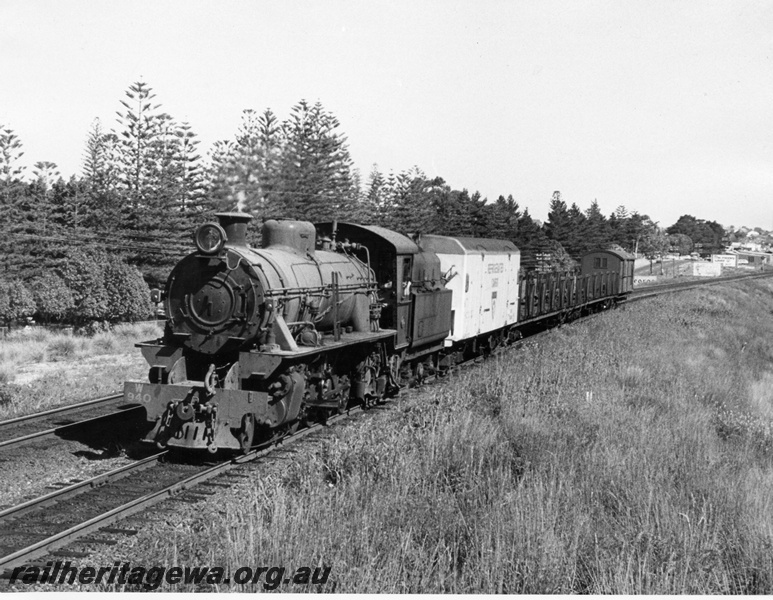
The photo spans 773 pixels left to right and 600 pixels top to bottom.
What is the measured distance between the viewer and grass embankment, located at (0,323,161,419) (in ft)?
45.3

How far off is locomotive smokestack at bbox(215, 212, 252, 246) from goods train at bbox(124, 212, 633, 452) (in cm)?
→ 2

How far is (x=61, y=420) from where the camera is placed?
11.7 meters

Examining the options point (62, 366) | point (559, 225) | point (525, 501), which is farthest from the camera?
point (559, 225)

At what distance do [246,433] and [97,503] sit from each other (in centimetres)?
217

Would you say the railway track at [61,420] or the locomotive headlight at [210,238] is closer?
the locomotive headlight at [210,238]

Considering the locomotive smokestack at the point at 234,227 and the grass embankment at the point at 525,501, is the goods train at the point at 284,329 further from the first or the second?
the grass embankment at the point at 525,501

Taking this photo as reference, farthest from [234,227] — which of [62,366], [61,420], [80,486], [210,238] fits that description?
[62,366]

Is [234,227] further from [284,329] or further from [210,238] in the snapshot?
[284,329]

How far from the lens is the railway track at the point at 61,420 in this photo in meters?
10.5

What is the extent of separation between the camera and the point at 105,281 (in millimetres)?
27531

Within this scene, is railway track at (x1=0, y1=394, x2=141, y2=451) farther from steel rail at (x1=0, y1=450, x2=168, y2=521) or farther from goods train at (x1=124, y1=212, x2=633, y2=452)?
steel rail at (x1=0, y1=450, x2=168, y2=521)

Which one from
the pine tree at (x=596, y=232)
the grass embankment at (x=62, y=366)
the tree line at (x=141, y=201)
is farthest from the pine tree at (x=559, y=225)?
the grass embankment at (x=62, y=366)

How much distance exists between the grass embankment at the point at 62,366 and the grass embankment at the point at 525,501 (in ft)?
22.2

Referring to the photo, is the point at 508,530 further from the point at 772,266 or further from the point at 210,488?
the point at 772,266
